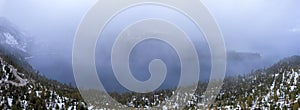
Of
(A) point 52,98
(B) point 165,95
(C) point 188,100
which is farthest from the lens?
(B) point 165,95

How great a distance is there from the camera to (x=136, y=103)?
172250 mm

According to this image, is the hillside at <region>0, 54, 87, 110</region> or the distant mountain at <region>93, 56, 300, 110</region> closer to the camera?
the hillside at <region>0, 54, 87, 110</region>

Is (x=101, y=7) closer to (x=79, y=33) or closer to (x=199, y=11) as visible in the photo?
(x=79, y=33)

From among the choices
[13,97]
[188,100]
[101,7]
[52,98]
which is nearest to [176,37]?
[101,7]

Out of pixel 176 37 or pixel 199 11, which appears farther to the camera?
pixel 176 37

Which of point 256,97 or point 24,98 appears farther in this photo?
point 256,97

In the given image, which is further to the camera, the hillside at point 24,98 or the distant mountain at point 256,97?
the distant mountain at point 256,97

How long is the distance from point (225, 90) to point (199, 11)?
5748 inches

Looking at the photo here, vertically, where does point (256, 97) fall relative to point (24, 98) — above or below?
below

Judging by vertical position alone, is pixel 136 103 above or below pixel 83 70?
above

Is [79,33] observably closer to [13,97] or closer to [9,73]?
[13,97]

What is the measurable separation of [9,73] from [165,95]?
85.1 meters

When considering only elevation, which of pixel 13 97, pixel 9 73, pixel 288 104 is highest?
pixel 9 73

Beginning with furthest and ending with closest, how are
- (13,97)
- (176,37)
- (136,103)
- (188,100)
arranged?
(136,103) < (188,100) < (13,97) < (176,37)
